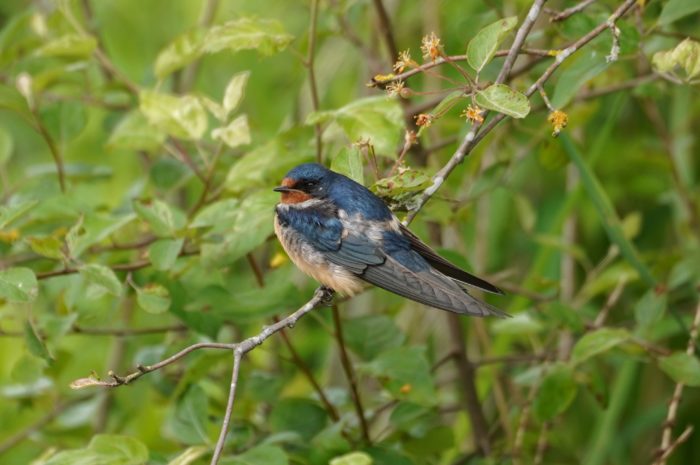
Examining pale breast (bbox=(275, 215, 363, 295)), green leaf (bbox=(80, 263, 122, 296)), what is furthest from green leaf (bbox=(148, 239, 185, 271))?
pale breast (bbox=(275, 215, 363, 295))

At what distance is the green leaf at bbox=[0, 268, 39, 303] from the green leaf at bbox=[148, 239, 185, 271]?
32 cm

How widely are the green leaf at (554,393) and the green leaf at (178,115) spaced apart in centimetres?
110

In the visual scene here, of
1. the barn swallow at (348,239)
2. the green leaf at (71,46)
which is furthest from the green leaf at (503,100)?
the green leaf at (71,46)

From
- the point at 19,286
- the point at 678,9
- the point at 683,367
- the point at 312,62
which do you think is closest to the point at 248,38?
the point at 312,62

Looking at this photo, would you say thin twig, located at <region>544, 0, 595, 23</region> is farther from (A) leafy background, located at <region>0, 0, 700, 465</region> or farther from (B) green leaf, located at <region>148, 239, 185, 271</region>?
(B) green leaf, located at <region>148, 239, 185, 271</region>

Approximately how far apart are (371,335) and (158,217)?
744 millimetres

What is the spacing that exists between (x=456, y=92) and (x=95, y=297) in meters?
1.09

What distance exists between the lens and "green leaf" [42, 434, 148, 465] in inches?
85.4

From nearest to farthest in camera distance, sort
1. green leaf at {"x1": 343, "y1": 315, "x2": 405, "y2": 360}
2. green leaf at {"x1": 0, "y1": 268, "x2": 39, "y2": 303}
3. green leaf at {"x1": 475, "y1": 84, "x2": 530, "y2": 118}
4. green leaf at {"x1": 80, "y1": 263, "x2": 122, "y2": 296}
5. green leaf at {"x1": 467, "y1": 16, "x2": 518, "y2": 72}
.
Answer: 1. green leaf at {"x1": 475, "y1": 84, "x2": 530, "y2": 118}
2. green leaf at {"x1": 467, "y1": 16, "x2": 518, "y2": 72}
3. green leaf at {"x1": 0, "y1": 268, "x2": 39, "y2": 303}
4. green leaf at {"x1": 80, "y1": 263, "x2": 122, "y2": 296}
5. green leaf at {"x1": 343, "y1": 315, "x2": 405, "y2": 360}

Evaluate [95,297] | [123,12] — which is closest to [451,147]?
[95,297]

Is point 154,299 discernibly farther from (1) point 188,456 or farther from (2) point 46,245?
(1) point 188,456

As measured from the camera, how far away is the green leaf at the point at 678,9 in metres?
2.34

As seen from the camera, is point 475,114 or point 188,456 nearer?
point 475,114

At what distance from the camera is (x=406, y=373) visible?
268 centimetres
